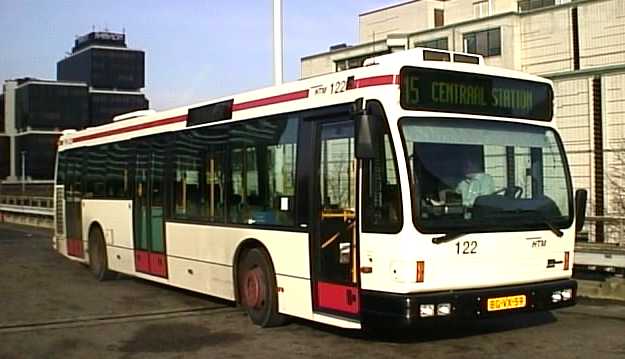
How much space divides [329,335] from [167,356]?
1.96 m

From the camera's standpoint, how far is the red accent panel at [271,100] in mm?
10180

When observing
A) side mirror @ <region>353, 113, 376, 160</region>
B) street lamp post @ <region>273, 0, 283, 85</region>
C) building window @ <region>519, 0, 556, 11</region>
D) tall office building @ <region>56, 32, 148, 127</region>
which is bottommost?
side mirror @ <region>353, 113, 376, 160</region>

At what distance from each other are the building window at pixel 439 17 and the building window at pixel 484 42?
23.7 ft

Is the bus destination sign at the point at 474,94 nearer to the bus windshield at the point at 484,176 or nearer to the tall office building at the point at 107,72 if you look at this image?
the bus windshield at the point at 484,176

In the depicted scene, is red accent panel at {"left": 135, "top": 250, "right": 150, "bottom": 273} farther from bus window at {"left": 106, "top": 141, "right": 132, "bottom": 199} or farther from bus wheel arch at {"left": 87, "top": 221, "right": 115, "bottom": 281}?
bus wheel arch at {"left": 87, "top": 221, "right": 115, "bottom": 281}

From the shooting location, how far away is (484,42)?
1554 inches

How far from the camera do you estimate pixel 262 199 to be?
35.2 ft

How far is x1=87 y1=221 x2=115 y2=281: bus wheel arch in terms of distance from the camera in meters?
16.2

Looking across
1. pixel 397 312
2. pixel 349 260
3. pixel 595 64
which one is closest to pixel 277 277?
pixel 349 260

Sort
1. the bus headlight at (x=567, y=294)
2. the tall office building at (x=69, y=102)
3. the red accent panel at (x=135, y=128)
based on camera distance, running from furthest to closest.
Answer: the tall office building at (x=69, y=102)
the red accent panel at (x=135, y=128)
the bus headlight at (x=567, y=294)

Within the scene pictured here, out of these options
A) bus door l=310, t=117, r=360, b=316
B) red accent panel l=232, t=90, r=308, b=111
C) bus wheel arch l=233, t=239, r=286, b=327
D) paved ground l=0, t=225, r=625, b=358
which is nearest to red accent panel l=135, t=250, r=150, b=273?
paved ground l=0, t=225, r=625, b=358

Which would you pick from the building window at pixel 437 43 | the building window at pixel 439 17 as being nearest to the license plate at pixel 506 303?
the building window at pixel 437 43

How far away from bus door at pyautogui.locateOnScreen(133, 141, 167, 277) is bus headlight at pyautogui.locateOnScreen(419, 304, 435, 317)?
6.10 m

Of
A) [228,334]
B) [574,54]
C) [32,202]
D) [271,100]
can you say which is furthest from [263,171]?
[32,202]
